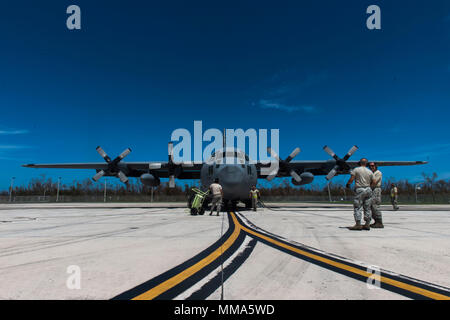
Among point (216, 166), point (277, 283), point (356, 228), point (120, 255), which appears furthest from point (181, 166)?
point (277, 283)

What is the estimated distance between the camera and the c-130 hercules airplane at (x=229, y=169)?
1388cm

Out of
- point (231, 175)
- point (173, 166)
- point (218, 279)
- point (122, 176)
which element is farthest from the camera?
point (122, 176)

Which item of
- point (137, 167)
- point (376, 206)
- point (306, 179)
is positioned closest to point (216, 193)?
point (376, 206)

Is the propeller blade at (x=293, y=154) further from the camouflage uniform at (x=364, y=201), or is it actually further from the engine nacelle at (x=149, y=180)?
the camouflage uniform at (x=364, y=201)

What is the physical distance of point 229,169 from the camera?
13680 millimetres

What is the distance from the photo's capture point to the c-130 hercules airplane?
13.9 meters

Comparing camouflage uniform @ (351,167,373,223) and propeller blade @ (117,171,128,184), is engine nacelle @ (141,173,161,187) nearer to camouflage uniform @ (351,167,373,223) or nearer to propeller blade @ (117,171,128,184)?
propeller blade @ (117,171,128,184)

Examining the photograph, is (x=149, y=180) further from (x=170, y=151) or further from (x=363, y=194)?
(x=363, y=194)

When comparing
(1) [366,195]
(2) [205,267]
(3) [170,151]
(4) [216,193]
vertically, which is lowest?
(2) [205,267]

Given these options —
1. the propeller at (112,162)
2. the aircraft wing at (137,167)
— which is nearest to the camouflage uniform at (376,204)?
the aircraft wing at (137,167)

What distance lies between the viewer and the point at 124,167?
21828 mm

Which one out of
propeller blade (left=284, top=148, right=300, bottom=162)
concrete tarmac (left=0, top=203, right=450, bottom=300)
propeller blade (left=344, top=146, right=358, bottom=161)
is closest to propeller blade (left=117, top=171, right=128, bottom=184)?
propeller blade (left=284, top=148, right=300, bottom=162)
